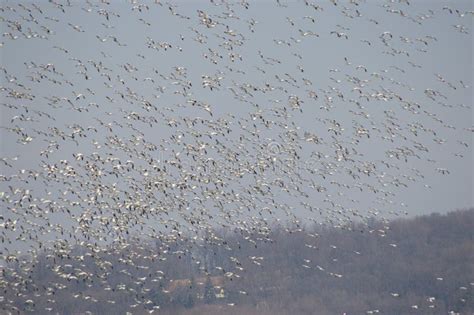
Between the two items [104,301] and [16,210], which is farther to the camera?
[104,301]

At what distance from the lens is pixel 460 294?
163625mm

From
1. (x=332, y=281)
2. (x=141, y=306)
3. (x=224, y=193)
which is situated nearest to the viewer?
(x=224, y=193)

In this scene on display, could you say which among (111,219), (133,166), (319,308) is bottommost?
(319,308)

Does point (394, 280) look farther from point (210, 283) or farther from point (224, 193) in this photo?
point (224, 193)

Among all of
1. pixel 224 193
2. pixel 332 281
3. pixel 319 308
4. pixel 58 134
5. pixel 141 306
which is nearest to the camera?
pixel 58 134

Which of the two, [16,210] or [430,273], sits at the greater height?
[16,210]

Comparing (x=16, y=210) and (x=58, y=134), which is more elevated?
(x=58, y=134)

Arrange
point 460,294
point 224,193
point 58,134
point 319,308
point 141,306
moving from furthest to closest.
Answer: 1. point 319,308
2. point 460,294
3. point 141,306
4. point 224,193
5. point 58,134

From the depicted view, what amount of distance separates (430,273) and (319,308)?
71.4 feet

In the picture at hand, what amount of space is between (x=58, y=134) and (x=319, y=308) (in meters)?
112

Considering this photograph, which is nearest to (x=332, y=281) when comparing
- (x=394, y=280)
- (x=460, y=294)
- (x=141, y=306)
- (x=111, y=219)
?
(x=394, y=280)

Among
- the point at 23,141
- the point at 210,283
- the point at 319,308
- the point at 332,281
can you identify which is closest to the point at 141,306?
the point at 210,283

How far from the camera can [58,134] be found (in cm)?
6894

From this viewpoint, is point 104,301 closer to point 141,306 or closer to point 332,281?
point 141,306
